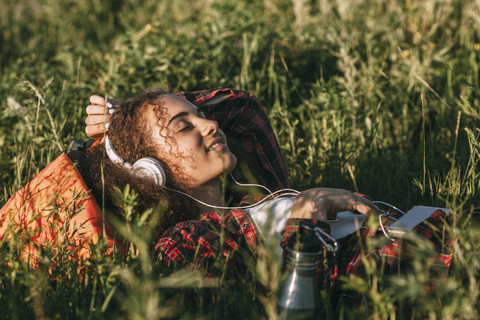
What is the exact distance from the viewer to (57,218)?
220 centimetres

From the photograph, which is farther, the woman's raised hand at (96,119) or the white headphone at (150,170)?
the woman's raised hand at (96,119)

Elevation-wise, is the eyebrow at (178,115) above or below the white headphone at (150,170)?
above

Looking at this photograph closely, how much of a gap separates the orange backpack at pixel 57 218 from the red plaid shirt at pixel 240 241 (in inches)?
13.2

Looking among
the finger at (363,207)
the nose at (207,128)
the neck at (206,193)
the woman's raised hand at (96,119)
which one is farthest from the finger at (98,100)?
the finger at (363,207)

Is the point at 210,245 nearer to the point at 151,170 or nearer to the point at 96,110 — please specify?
the point at 151,170

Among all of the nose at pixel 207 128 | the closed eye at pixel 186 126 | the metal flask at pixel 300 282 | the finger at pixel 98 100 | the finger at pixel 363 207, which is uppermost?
the finger at pixel 98 100

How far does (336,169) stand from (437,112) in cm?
121

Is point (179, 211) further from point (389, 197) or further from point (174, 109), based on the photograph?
point (389, 197)

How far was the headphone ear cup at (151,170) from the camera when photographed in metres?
2.40

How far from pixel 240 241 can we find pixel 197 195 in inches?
18.1

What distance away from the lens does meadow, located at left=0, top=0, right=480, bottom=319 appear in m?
1.81

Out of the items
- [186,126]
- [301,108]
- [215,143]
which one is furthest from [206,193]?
[301,108]

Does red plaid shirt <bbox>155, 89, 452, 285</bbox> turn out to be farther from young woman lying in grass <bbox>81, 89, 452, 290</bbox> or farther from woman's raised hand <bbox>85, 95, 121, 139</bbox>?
woman's raised hand <bbox>85, 95, 121, 139</bbox>

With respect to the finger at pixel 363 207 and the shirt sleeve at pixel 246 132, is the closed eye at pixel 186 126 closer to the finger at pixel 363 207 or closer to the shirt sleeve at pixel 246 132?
the shirt sleeve at pixel 246 132
